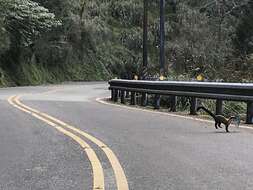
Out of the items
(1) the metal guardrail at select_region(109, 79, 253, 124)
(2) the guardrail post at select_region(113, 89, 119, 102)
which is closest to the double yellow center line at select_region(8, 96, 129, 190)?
(1) the metal guardrail at select_region(109, 79, 253, 124)

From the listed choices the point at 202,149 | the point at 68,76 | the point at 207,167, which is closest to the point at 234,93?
the point at 202,149

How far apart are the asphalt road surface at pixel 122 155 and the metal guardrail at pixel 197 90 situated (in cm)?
99

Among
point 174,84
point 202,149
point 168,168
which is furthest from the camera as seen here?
point 174,84

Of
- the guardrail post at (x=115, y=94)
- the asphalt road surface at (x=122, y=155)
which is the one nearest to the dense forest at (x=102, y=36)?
the guardrail post at (x=115, y=94)

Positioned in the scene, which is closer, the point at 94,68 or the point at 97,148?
the point at 97,148

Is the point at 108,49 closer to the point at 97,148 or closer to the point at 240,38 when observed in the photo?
the point at 240,38

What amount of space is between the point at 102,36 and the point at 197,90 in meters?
36.3

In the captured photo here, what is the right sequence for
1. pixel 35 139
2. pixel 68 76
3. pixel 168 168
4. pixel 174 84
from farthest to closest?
pixel 68 76
pixel 174 84
pixel 35 139
pixel 168 168

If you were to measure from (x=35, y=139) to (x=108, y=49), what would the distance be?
147 feet

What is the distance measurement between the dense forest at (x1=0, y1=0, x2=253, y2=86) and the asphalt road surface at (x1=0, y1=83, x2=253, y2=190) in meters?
21.1

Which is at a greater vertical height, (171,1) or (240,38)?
(171,1)

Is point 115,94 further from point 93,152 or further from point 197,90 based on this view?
point 93,152

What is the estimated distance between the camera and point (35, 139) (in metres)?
10.9

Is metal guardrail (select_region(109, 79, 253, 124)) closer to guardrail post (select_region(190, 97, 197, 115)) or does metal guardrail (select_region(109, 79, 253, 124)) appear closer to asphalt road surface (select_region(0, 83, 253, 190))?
guardrail post (select_region(190, 97, 197, 115))
